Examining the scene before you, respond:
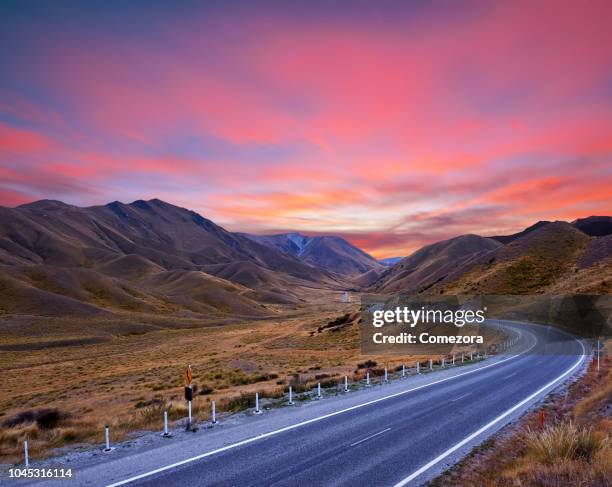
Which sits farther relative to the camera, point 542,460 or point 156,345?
point 156,345

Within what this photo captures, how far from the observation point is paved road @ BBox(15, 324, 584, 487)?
1090 centimetres

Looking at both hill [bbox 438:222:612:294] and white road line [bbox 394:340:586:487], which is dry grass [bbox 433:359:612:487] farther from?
hill [bbox 438:222:612:294]

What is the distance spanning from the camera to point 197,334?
97812 mm

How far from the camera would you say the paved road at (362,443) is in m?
10.9

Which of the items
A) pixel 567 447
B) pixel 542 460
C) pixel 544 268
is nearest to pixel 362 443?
pixel 542 460

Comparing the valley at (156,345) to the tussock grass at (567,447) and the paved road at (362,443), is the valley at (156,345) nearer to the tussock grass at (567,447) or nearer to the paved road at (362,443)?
the paved road at (362,443)

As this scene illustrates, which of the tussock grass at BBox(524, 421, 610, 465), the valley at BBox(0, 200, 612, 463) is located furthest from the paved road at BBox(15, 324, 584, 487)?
the valley at BBox(0, 200, 612, 463)

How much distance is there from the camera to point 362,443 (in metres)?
13.5

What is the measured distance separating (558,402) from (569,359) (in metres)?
20.0

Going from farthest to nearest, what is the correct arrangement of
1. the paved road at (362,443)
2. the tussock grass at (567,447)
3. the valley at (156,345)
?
the valley at (156,345), the paved road at (362,443), the tussock grass at (567,447)

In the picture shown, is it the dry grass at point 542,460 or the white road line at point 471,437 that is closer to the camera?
the dry grass at point 542,460

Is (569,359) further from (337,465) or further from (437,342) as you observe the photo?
(337,465)

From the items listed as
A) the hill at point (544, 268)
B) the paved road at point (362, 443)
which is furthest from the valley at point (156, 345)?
the paved road at point (362, 443)

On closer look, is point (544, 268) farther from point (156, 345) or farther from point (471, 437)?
point (471, 437)
